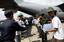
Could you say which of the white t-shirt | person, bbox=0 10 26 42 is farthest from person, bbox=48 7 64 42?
person, bbox=0 10 26 42

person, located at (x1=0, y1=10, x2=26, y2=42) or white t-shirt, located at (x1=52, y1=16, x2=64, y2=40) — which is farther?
white t-shirt, located at (x1=52, y1=16, x2=64, y2=40)

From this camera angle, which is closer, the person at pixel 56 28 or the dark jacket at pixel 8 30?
the dark jacket at pixel 8 30

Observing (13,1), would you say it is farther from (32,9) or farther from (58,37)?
(58,37)

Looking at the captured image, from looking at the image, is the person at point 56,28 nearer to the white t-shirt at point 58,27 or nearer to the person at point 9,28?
the white t-shirt at point 58,27

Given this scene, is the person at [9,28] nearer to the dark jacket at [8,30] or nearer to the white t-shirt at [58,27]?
the dark jacket at [8,30]

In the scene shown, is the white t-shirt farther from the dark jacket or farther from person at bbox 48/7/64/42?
the dark jacket

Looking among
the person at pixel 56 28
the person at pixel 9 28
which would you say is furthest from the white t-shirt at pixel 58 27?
the person at pixel 9 28

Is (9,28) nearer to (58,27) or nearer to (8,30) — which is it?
(8,30)

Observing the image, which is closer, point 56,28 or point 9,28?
point 9,28

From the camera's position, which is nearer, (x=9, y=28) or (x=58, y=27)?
(x=9, y=28)

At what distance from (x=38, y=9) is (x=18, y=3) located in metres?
0.96

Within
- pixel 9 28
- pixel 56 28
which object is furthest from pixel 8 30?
pixel 56 28

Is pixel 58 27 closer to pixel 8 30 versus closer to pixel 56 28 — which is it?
pixel 56 28

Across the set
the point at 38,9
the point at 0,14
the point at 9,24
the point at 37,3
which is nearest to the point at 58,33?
the point at 9,24
